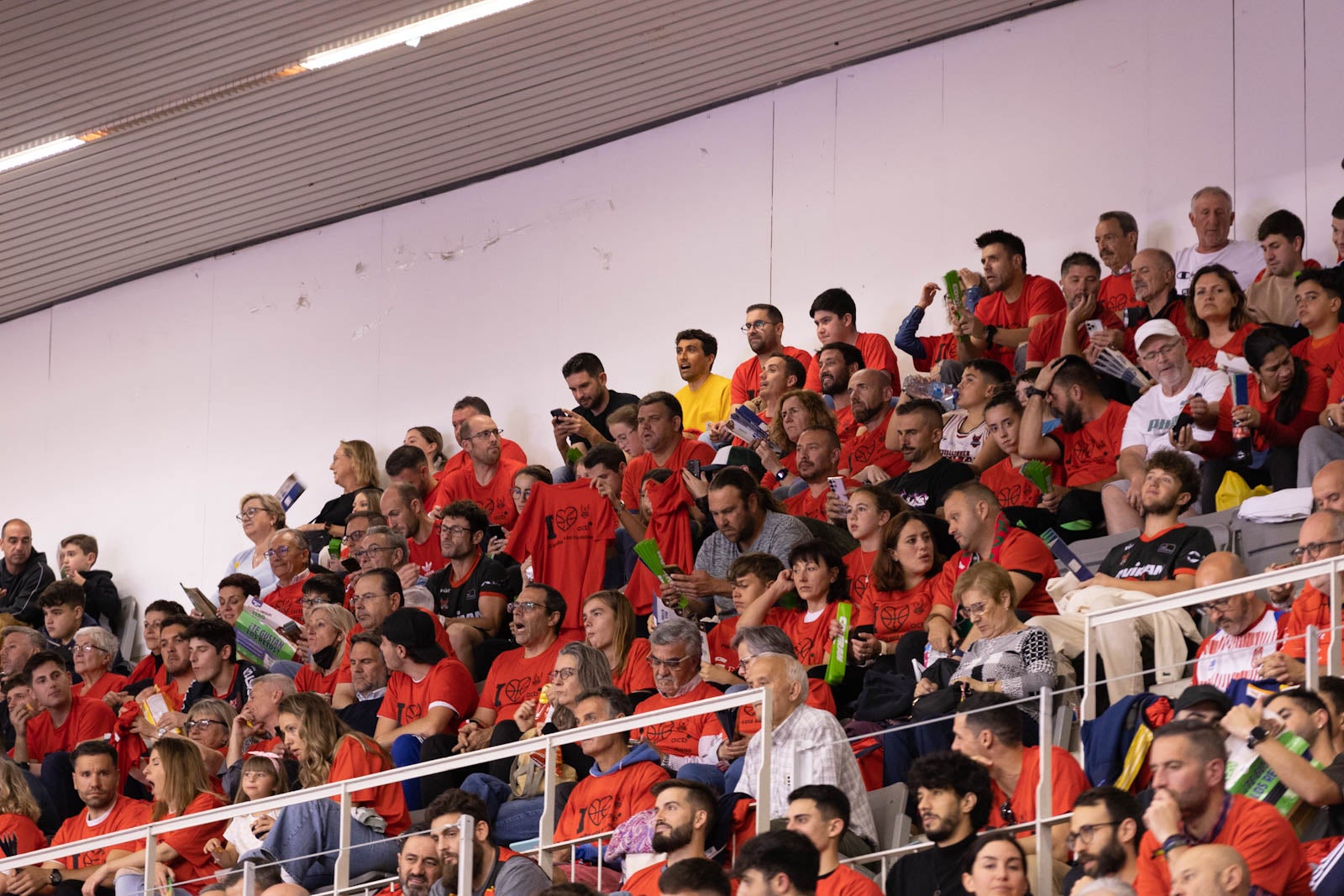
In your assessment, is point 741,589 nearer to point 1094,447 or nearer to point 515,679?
point 515,679

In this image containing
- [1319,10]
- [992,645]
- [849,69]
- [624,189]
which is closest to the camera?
[992,645]

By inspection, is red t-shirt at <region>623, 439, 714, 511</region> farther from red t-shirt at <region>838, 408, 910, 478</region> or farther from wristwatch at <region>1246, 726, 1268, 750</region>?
wristwatch at <region>1246, 726, 1268, 750</region>

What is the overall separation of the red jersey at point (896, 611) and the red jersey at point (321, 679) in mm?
2360

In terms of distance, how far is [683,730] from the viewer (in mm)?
6801

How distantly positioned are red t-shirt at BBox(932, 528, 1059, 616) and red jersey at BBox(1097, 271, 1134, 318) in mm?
2192

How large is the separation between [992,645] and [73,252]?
8607mm

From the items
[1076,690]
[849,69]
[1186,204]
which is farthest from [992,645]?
[849,69]

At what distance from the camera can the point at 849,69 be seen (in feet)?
35.3

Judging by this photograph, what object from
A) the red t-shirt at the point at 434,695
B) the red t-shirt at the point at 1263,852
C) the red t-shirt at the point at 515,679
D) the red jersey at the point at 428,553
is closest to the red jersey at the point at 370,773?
the red t-shirt at the point at 434,695

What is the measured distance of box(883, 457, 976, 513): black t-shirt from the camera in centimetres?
799

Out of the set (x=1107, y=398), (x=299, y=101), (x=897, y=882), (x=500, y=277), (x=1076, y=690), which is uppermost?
(x=299, y=101)

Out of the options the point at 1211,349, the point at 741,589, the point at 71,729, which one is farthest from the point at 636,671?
the point at 71,729

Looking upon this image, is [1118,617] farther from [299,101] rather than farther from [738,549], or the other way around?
[299,101]

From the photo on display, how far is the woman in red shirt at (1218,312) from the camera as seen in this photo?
8.12m
